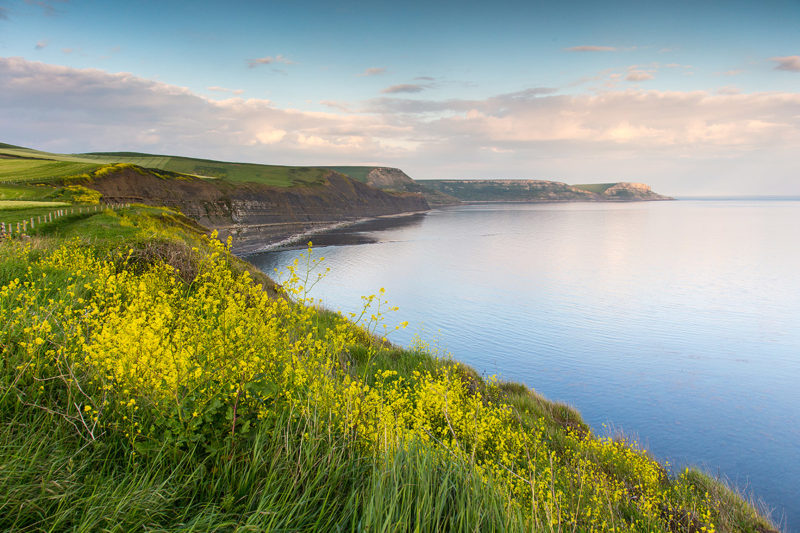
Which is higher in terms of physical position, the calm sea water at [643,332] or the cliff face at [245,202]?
the cliff face at [245,202]

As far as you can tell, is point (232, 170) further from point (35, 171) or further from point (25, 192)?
point (25, 192)

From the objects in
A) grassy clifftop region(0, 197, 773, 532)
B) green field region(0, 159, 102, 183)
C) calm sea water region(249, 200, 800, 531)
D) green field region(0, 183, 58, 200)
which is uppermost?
green field region(0, 159, 102, 183)

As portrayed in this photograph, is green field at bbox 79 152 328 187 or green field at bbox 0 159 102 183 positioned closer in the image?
green field at bbox 0 159 102 183

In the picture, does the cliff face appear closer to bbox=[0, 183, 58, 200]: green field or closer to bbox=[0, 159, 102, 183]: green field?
bbox=[0, 159, 102, 183]: green field

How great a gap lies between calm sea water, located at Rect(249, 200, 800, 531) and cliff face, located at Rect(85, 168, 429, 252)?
29242 millimetres

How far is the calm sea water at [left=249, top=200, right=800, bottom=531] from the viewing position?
59.7ft

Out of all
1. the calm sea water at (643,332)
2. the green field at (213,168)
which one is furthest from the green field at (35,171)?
the green field at (213,168)

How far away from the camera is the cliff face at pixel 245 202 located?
78.9 m

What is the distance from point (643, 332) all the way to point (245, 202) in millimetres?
98362

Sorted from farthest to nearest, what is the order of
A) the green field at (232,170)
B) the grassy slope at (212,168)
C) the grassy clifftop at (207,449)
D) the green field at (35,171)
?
the green field at (232,170) < the grassy slope at (212,168) < the green field at (35,171) < the grassy clifftop at (207,449)

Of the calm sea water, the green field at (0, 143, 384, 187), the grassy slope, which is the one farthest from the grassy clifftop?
the grassy slope

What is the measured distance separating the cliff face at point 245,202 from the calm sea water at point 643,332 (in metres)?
29.2

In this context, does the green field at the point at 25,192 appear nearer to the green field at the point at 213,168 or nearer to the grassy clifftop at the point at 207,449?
the grassy clifftop at the point at 207,449

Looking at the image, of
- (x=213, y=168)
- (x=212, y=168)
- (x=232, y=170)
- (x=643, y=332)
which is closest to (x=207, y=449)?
(x=643, y=332)
